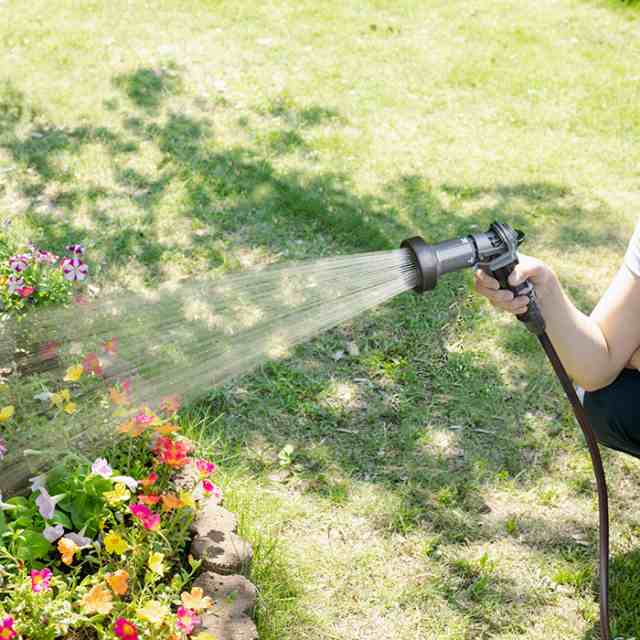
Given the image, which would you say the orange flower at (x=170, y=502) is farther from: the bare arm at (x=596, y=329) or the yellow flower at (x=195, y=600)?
the bare arm at (x=596, y=329)

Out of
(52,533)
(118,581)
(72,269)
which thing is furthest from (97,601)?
(72,269)

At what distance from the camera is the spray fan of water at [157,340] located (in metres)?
2.62

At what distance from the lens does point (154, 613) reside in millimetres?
2023

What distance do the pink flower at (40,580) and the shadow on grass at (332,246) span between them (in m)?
1.22

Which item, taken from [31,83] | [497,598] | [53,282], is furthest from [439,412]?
[31,83]

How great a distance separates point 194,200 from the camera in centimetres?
468

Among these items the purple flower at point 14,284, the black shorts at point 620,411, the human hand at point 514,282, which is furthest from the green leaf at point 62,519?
the black shorts at point 620,411

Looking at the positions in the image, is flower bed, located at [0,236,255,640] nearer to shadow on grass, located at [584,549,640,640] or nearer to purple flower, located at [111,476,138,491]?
purple flower, located at [111,476,138,491]

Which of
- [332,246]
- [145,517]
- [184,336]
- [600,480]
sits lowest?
[184,336]

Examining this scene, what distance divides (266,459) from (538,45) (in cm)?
474

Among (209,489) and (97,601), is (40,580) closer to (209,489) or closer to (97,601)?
(97,601)

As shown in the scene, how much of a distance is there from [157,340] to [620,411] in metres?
2.00

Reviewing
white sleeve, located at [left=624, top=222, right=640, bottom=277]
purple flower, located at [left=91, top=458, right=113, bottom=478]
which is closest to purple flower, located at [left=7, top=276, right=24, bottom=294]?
purple flower, located at [left=91, top=458, right=113, bottom=478]

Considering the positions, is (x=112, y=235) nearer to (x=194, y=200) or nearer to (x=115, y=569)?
(x=194, y=200)
